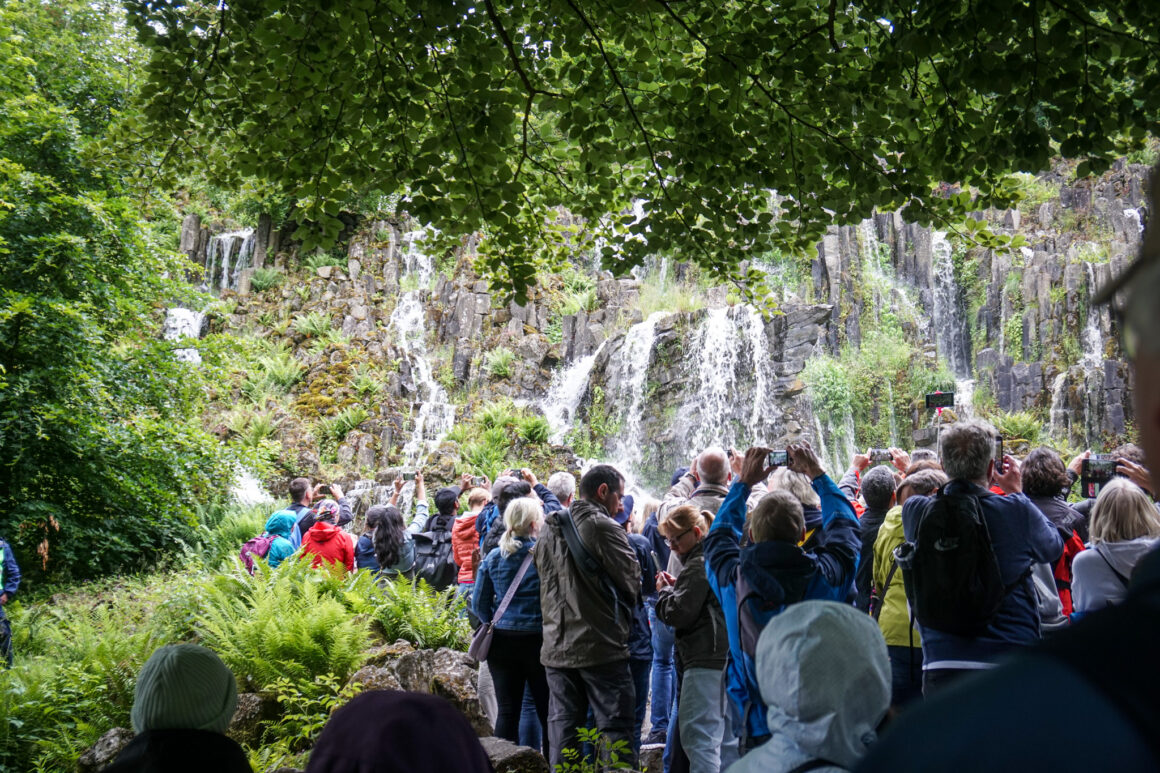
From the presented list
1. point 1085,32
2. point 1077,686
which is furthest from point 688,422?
point 1077,686

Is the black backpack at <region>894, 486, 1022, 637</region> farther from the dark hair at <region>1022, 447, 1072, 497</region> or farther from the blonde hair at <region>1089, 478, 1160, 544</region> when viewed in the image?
the dark hair at <region>1022, 447, 1072, 497</region>

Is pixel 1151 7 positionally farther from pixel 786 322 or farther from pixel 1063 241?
pixel 1063 241

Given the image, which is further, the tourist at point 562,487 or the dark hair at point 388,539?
the dark hair at point 388,539

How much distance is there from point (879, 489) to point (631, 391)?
1643 centimetres

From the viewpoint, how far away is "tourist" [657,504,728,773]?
466 centimetres

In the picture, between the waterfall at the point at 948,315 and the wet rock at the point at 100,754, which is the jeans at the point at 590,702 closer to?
the wet rock at the point at 100,754

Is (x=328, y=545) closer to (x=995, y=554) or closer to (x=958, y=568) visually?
(x=958, y=568)

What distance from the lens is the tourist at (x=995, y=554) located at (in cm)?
385

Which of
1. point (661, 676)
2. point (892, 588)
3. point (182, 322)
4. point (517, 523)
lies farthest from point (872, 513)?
point (182, 322)

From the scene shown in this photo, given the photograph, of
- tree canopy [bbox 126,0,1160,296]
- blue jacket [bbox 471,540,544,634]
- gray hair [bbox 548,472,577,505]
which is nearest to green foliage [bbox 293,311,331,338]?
gray hair [bbox 548,472,577,505]

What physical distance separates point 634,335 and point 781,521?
18.5m

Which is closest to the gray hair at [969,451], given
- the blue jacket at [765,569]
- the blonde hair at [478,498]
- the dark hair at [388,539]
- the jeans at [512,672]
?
the blue jacket at [765,569]

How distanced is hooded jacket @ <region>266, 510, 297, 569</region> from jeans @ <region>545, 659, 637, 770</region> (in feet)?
15.4

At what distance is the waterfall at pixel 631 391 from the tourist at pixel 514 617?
51.0 ft
